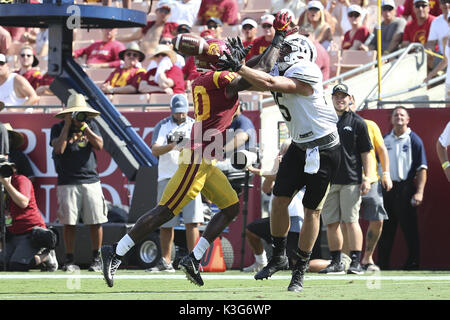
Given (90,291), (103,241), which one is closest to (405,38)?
(103,241)

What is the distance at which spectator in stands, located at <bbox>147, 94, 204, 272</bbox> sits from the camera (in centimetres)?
1096

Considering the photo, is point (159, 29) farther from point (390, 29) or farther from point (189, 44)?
point (189, 44)

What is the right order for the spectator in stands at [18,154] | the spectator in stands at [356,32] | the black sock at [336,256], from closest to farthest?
the black sock at [336,256] → the spectator in stands at [18,154] → the spectator in stands at [356,32]

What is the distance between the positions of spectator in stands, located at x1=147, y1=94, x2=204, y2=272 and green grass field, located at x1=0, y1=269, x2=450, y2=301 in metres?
0.42

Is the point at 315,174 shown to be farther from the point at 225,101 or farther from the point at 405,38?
the point at 405,38

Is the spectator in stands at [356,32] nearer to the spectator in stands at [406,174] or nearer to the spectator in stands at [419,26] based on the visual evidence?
the spectator in stands at [419,26]

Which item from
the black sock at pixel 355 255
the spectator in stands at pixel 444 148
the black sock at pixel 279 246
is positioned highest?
the spectator in stands at pixel 444 148

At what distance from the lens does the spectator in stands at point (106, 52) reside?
1568 cm

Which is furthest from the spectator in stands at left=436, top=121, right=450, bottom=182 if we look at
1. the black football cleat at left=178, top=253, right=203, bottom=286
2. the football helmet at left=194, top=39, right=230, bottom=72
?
the black football cleat at left=178, top=253, right=203, bottom=286

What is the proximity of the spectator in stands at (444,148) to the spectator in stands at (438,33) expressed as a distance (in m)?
2.52

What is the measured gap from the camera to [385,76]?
1317 cm

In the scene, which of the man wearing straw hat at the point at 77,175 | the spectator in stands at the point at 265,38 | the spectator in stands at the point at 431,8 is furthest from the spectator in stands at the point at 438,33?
the man wearing straw hat at the point at 77,175

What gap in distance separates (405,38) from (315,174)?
6.82m

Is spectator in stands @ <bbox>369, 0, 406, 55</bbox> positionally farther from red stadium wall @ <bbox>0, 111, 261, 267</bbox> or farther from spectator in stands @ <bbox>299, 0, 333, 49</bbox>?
red stadium wall @ <bbox>0, 111, 261, 267</bbox>
